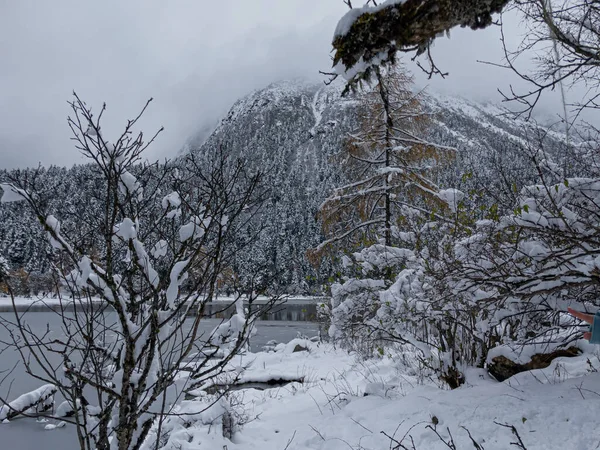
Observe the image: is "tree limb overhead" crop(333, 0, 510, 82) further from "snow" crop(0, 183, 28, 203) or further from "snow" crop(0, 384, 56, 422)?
"snow" crop(0, 384, 56, 422)

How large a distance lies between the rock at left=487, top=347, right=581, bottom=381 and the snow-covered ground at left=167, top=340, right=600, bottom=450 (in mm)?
147

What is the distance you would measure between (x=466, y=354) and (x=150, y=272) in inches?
184

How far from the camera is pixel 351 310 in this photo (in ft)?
22.5

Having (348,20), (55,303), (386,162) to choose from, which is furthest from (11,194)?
(55,303)

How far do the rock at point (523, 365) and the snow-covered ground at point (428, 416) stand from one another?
147mm

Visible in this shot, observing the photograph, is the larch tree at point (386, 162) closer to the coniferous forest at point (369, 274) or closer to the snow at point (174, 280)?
the coniferous forest at point (369, 274)

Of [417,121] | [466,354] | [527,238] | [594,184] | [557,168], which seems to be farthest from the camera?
[417,121]

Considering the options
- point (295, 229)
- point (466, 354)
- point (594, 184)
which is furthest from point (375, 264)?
point (295, 229)

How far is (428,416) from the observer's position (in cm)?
419

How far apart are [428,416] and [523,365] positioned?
1.48 meters

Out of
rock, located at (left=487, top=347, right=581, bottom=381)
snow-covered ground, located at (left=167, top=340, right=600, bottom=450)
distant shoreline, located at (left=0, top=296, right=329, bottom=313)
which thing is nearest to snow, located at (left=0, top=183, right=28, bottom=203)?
distant shoreline, located at (left=0, top=296, right=329, bottom=313)

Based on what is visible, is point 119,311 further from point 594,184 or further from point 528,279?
point 594,184

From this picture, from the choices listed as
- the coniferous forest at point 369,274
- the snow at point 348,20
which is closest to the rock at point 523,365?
the coniferous forest at point 369,274

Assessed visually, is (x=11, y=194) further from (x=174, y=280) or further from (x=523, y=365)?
(x=523, y=365)
